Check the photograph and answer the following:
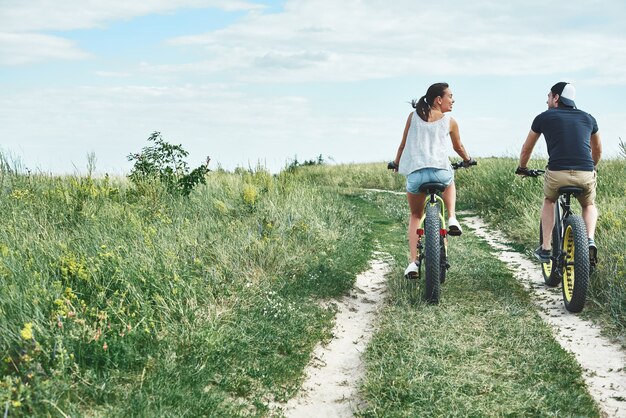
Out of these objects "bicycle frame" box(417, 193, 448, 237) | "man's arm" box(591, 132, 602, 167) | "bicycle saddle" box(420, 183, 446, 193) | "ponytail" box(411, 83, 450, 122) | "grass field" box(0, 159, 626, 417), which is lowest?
"grass field" box(0, 159, 626, 417)

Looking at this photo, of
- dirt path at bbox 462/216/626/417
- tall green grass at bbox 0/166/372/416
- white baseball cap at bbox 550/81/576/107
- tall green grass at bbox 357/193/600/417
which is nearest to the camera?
tall green grass at bbox 0/166/372/416

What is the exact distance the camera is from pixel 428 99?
707cm

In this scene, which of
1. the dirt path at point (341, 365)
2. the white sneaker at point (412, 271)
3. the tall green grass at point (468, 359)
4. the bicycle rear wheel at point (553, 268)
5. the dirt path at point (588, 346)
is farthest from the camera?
the bicycle rear wheel at point (553, 268)

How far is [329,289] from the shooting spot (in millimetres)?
7832

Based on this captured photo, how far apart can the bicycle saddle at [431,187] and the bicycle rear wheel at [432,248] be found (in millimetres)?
171

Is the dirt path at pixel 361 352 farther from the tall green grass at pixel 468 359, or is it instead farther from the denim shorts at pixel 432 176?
the denim shorts at pixel 432 176

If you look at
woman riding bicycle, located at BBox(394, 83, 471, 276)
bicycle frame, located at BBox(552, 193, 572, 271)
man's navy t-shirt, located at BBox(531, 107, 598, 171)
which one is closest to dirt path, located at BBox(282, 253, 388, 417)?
woman riding bicycle, located at BBox(394, 83, 471, 276)

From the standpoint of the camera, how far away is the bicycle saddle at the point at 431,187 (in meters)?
7.01

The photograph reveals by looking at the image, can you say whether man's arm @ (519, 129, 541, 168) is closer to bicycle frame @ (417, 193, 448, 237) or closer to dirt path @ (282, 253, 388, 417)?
bicycle frame @ (417, 193, 448, 237)

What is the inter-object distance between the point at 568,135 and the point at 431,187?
180 centimetres

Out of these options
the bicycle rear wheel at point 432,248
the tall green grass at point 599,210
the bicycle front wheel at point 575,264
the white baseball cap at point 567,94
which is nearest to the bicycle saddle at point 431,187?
the bicycle rear wheel at point 432,248

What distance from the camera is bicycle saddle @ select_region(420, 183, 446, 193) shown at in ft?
23.0

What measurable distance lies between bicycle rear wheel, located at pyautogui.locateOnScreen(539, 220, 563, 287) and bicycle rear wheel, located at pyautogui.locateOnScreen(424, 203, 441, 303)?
6.08 ft

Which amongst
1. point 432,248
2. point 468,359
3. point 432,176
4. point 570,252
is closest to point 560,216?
point 570,252
